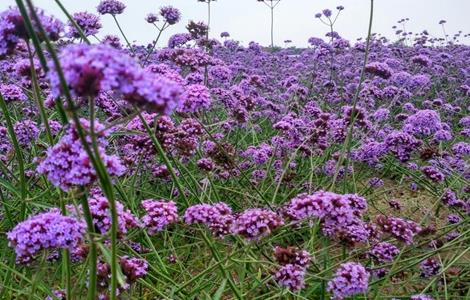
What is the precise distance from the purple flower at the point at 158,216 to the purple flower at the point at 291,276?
52cm

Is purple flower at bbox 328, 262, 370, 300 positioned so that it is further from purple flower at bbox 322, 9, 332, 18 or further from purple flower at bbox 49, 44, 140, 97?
purple flower at bbox 322, 9, 332, 18

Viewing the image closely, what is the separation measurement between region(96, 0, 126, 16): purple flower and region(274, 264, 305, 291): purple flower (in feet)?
11.5

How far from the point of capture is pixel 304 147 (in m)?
4.23

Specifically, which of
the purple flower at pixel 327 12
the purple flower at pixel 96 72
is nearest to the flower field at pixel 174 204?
the purple flower at pixel 96 72

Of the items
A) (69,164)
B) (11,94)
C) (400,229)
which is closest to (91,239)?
(69,164)

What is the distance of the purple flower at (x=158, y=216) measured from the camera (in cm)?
230

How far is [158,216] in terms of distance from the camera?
2.33 meters

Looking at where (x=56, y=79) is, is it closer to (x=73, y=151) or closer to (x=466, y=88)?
(x=73, y=151)

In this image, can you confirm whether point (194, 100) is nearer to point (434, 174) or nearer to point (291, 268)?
point (291, 268)

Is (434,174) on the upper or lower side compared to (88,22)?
lower

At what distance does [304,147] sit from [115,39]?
222cm

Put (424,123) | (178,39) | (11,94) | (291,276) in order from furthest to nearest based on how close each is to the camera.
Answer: (178,39), (424,123), (11,94), (291,276)

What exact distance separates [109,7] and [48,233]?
3.61 meters

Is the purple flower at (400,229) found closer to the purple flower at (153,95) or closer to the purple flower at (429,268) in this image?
the purple flower at (429,268)
